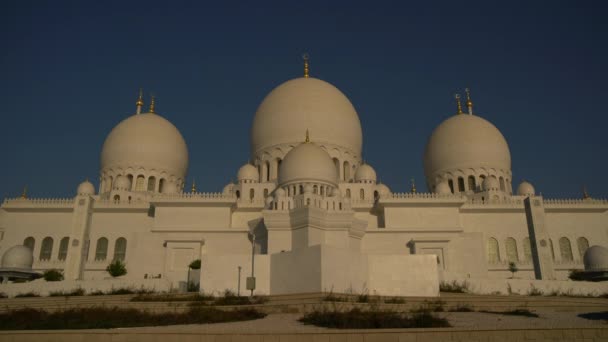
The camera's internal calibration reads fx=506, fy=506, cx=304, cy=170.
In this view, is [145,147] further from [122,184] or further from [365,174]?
[365,174]

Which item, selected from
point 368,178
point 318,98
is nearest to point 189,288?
point 368,178

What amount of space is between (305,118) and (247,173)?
4.94m

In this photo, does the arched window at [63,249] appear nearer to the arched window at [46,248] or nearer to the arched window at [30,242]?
the arched window at [46,248]

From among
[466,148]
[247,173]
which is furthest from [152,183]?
[466,148]

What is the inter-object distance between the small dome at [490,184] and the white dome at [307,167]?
32.7 feet

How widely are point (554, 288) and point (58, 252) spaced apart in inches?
945

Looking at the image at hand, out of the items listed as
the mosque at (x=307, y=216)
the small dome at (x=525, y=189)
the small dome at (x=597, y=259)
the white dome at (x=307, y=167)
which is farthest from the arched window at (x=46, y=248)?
the small dome at (x=525, y=189)

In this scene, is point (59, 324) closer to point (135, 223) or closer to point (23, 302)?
point (23, 302)

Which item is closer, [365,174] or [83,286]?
[83,286]

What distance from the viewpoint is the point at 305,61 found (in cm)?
3509

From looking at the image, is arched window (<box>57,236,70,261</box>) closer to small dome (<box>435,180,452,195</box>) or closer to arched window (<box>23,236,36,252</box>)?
arched window (<box>23,236,36,252</box>)

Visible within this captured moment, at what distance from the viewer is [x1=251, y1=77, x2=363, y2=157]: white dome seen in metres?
30.5

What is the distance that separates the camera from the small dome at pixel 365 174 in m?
29.1

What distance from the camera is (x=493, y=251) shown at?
26.9 metres
